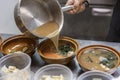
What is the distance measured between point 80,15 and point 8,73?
1046mm

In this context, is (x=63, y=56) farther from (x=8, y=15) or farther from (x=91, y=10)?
(x=8, y=15)

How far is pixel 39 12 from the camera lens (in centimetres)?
120

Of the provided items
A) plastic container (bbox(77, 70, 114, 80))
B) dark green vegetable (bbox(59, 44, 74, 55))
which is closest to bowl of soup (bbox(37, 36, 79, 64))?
dark green vegetable (bbox(59, 44, 74, 55))

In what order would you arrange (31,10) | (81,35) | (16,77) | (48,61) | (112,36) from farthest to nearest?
(81,35) → (112,36) → (31,10) → (48,61) → (16,77)

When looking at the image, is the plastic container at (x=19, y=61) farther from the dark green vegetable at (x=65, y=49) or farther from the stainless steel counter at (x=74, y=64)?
the dark green vegetable at (x=65, y=49)

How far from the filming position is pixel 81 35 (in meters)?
2.05

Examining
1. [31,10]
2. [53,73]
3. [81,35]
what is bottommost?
[81,35]

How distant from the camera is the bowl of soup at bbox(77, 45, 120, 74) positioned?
1.00 m

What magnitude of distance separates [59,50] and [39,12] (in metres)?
0.22

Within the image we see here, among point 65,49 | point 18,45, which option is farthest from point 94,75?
point 18,45

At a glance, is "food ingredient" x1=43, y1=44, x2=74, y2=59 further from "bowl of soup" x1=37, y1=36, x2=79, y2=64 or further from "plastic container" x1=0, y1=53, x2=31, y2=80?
"plastic container" x1=0, y1=53, x2=31, y2=80

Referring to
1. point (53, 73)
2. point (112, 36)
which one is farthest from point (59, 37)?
point (112, 36)

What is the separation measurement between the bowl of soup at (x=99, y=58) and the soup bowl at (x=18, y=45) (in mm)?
238

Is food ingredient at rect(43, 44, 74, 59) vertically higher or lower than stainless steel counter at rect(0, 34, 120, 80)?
higher
